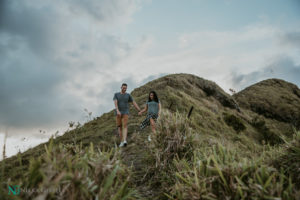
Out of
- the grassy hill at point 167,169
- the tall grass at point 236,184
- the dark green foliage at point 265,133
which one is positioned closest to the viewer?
the grassy hill at point 167,169

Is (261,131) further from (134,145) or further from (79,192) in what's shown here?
(79,192)

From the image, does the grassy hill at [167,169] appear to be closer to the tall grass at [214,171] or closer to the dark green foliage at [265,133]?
the tall grass at [214,171]

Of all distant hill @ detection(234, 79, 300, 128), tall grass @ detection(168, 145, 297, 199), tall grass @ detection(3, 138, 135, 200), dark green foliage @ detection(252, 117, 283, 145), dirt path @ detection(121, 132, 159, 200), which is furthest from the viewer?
distant hill @ detection(234, 79, 300, 128)

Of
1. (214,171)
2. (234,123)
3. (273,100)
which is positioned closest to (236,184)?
(214,171)

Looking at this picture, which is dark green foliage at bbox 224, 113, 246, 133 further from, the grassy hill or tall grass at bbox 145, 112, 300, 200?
tall grass at bbox 145, 112, 300, 200

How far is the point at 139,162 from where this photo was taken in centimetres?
642

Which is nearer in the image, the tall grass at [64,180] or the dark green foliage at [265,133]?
the tall grass at [64,180]

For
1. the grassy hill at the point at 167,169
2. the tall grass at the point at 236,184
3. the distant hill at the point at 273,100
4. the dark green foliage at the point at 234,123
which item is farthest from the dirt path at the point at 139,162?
the distant hill at the point at 273,100

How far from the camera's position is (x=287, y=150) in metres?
3.76

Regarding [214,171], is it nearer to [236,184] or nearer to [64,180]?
[236,184]

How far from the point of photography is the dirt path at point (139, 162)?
4.41 metres

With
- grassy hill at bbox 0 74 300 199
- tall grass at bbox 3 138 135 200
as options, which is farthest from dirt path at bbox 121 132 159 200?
tall grass at bbox 3 138 135 200

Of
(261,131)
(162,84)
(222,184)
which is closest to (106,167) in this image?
(222,184)

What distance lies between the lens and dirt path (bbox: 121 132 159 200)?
14.5ft
